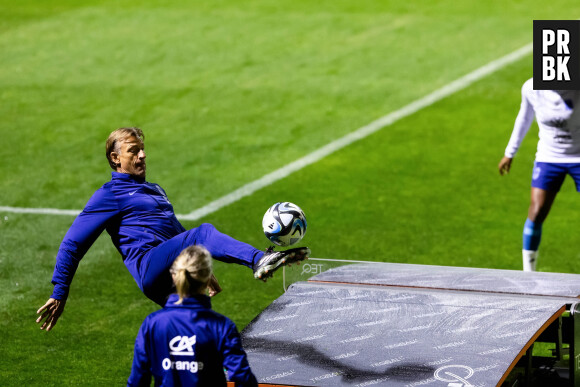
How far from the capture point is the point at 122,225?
7160 millimetres

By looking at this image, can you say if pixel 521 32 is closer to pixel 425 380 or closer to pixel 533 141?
pixel 533 141

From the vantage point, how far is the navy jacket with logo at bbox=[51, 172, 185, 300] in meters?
6.96

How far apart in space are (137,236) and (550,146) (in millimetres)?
4477

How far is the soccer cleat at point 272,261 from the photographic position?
6496 millimetres

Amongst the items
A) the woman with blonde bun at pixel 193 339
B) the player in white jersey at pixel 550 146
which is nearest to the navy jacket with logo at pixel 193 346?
the woman with blonde bun at pixel 193 339

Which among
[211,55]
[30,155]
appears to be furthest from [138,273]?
[211,55]

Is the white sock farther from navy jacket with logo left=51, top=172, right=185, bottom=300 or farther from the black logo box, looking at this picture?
navy jacket with logo left=51, top=172, right=185, bottom=300

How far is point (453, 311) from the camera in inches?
284

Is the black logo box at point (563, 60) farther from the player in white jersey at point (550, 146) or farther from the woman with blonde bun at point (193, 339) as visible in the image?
the woman with blonde bun at point (193, 339)

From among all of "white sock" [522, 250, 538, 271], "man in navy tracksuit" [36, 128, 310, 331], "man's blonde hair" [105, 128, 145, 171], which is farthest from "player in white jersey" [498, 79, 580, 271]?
"man's blonde hair" [105, 128, 145, 171]

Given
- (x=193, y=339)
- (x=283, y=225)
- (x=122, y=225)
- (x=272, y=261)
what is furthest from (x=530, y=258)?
(x=193, y=339)

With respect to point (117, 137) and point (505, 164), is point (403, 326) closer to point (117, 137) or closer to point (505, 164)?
point (117, 137)

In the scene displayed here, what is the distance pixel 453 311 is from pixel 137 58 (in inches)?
527

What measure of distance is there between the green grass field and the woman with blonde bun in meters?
3.15
